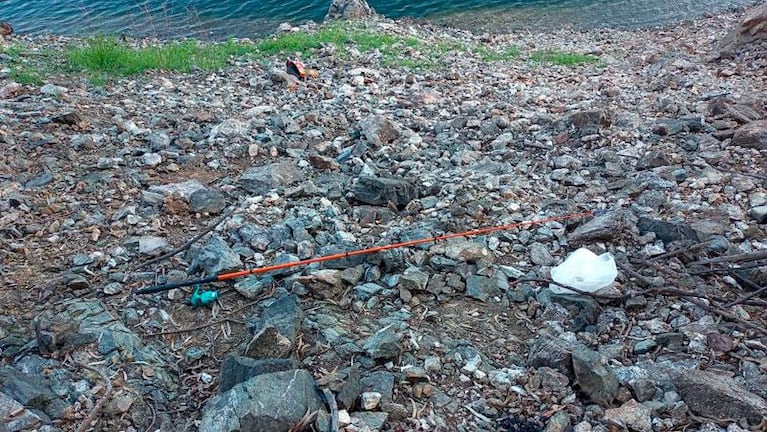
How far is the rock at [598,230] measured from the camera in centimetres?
450

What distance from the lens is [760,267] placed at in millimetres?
4004

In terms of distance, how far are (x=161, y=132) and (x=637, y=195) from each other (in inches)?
199

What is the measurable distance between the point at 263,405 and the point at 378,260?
1.75 meters

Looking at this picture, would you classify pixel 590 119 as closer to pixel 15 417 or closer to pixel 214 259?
pixel 214 259

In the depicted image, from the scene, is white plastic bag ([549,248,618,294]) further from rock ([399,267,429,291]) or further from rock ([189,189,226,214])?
rock ([189,189,226,214])

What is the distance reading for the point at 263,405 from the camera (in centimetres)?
268

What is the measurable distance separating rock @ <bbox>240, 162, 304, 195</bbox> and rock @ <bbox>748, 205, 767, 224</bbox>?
402 cm

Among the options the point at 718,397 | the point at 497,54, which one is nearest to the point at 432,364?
the point at 718,397


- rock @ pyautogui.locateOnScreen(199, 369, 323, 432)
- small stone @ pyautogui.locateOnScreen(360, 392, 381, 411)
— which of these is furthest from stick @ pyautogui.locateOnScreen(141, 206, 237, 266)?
small stone @ pyautogui.locateOnScreen(360, 392, 381, 411)

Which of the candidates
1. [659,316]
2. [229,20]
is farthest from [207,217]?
[229,20]

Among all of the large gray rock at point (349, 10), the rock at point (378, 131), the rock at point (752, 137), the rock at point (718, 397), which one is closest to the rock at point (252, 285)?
the rock at point (718, 397)

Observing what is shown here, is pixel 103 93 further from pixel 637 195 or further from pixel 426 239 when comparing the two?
pixel 637 195

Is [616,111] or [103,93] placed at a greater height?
[103,93]

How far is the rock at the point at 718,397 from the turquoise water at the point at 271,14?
14.6 metres
